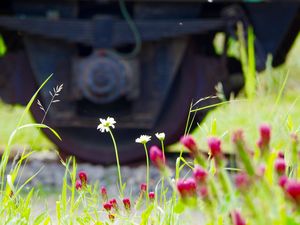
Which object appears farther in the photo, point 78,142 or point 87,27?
point 78,142

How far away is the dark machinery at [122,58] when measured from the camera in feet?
20.6

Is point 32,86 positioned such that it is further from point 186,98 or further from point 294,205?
point 294,205

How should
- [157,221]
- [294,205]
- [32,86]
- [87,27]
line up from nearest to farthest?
[294,205] → [157,221] → [87,27] → [32,86]

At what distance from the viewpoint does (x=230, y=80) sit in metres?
6.75

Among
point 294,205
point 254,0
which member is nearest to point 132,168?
point 254,0

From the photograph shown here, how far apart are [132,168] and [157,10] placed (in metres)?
1.19

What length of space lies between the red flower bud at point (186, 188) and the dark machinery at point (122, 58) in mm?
4276

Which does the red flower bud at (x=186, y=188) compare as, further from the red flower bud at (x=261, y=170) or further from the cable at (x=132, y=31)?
the cable at (x=132, y=31)

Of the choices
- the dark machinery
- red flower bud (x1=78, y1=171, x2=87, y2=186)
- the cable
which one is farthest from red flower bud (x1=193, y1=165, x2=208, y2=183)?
the cable

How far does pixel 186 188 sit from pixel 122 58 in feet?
15.0

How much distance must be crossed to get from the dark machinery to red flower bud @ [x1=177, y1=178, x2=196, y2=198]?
428cm

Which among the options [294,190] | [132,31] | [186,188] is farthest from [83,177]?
[132,31]

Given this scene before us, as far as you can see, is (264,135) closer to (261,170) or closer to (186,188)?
(261,170)

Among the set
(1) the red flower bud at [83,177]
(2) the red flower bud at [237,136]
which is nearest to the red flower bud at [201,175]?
(2) the red flower bud at [237,136]
